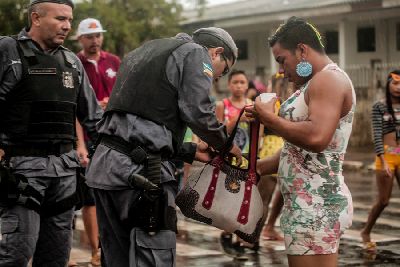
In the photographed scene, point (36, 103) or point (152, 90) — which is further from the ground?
point (152, 90)

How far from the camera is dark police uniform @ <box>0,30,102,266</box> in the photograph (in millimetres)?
5594

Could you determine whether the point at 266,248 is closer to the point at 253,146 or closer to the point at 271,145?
the point at 271,145

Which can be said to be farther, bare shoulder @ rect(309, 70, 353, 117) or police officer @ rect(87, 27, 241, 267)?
police officer @ rect(87, 27, 241, 267)

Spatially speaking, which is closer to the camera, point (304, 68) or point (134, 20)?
point (304, 68)

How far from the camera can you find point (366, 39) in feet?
104

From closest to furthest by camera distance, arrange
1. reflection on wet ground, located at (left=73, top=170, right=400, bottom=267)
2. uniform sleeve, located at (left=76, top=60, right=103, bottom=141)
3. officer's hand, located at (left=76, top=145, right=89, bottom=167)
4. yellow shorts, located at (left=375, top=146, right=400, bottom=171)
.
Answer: uniform sleeve, located at (left=76, top=60, right=103, bottom=141) → officer's hand, located at (left=76, top=145, right=89, bottom=167) → reflection on wet ground, located at (left=73, top=170, right=400, bottom=267) → yellow shorts, located at (left=375, top=146, right=400, bottom=171)

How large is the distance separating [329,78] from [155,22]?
2671 cm

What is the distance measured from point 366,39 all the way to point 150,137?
27.6m

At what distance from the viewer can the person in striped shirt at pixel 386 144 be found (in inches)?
376

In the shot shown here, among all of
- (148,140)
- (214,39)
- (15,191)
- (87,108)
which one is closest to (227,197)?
(148,140)

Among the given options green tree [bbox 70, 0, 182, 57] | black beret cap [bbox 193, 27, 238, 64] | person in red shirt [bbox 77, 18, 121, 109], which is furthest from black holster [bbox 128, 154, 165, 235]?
green tree [bbox 70, 0, 182, 57]

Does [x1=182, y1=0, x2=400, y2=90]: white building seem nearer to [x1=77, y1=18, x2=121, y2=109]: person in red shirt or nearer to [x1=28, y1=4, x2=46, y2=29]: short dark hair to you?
[x1=77, y1=18, x2=121, y2=109]: person in red shirt

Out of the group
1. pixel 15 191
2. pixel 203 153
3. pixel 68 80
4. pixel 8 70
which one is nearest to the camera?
pixel 203 153

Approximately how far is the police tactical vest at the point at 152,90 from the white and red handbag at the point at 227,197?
0.27m
